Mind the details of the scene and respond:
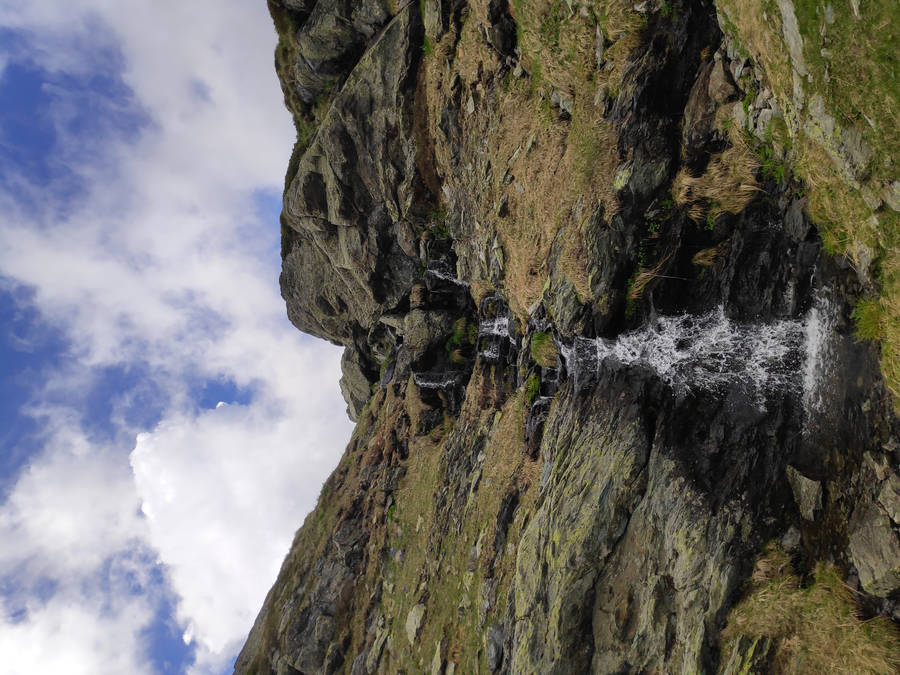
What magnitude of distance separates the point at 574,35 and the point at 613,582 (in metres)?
16.6

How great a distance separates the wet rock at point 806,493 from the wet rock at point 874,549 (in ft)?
2.44

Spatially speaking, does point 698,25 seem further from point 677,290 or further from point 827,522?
point 827,522

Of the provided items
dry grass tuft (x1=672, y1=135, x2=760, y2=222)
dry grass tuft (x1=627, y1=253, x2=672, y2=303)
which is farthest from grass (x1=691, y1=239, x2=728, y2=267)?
dry grass tuft (x1=672, y1=135, x2=760, y2=222)

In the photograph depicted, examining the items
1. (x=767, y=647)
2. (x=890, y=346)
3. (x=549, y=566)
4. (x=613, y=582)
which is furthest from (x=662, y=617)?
(x=890, y=346)

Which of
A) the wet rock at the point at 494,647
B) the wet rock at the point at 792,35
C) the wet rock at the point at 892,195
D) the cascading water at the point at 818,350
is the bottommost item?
the wet rock at the point at 494,647

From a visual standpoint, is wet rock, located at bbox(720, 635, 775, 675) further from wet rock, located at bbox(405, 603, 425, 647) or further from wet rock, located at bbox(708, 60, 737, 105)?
wet rock, located at bbox(405, 603, 425, 647)

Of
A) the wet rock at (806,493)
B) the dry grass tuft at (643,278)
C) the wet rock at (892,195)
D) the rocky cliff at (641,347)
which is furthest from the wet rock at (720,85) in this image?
the wet rock at (806,493)

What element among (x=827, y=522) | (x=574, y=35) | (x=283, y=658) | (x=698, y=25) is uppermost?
(x=574, y=35)

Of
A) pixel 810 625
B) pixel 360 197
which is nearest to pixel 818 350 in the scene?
pixel 810 625

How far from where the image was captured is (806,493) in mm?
9148

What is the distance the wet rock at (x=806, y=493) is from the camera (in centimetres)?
895

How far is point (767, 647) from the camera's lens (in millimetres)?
8531

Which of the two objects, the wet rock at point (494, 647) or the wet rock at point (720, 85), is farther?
the wet rock at point (494, 647)

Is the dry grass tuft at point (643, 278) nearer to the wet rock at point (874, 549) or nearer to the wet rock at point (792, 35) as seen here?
the wet rock at point (792, 35)
